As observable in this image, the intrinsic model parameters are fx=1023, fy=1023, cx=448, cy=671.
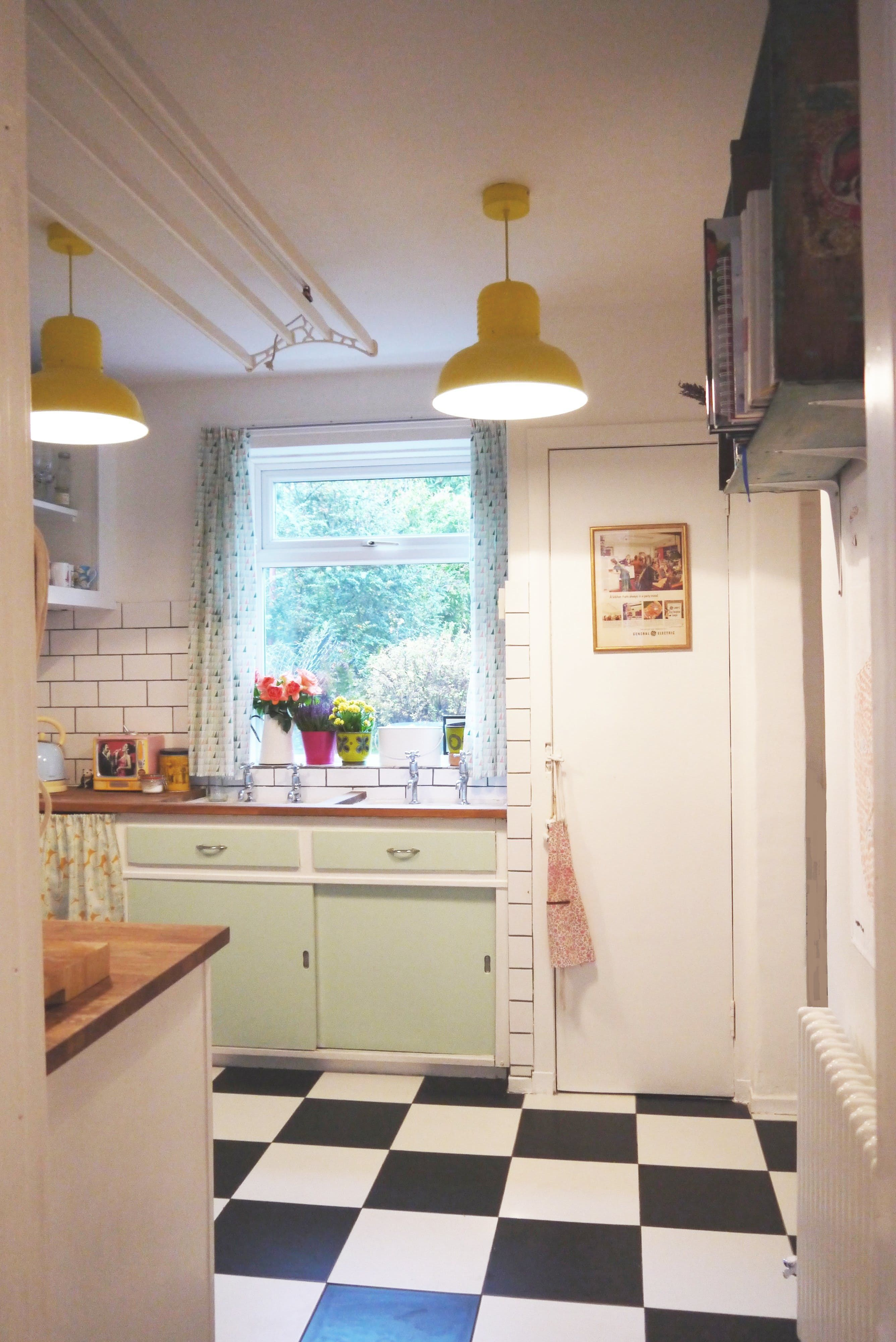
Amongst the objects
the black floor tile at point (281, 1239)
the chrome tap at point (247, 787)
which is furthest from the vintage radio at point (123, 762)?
the black floor tile at point (281, 1239)

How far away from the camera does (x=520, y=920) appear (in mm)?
3311

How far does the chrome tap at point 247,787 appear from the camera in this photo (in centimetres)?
393

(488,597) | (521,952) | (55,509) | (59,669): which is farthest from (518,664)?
(59,669)

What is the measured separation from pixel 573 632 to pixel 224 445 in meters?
1.64

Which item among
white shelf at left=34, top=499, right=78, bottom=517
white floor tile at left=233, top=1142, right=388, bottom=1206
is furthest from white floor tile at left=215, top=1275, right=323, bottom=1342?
white shelf at left=34, top=499, right=78, bottom=517

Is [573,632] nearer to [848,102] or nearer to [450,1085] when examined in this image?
[450,1085]

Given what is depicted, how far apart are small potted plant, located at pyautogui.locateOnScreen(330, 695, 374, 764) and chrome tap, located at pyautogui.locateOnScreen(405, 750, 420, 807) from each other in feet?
0.68

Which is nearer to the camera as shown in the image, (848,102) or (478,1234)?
(848,102)

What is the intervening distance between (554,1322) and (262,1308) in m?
0.62

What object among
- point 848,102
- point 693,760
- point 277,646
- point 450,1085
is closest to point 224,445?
point 277,646

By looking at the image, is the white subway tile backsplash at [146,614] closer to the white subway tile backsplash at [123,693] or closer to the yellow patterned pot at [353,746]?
the white subway tile backsplash at [123,693]

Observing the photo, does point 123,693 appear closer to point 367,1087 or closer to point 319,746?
point 319,746

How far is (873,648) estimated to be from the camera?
0.92 m

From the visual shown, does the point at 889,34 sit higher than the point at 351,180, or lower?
lower
